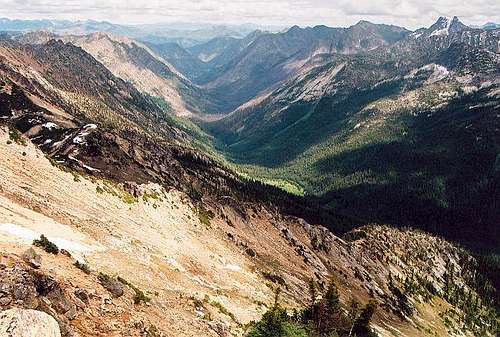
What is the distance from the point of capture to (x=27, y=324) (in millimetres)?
31891

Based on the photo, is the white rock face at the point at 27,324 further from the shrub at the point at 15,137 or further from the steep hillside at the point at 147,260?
the shrub at the point at 15,137

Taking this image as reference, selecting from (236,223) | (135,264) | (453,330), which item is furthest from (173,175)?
(453,330)

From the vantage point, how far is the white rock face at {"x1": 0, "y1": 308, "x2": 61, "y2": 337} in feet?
101

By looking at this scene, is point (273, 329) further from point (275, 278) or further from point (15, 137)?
point (15, 137)

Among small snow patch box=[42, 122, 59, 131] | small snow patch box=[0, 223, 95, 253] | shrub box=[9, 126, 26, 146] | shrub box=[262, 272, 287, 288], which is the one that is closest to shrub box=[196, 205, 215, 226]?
shrub box=[262, 272, 287, 288]

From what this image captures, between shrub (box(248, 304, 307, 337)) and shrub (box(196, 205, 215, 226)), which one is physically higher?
shrub (box(196, 205, 215, 226))

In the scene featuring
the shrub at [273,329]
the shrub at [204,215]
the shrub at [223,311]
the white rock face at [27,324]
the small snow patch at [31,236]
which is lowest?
the white rock face at [27,324]

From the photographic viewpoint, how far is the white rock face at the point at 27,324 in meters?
30.9

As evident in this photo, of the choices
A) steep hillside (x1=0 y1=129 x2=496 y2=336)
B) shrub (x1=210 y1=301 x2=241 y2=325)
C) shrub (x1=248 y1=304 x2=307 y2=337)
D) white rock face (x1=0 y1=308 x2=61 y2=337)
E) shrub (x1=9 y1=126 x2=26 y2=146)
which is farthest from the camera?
shrub (x1=9 y1=126 x2=26 y2=146)

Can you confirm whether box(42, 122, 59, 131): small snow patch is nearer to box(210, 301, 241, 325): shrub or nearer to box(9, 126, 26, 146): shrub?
box(9, 126, 26, 146): shrub

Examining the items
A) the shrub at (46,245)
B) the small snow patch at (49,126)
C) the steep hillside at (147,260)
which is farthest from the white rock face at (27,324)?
the small snow patch at (49,126)

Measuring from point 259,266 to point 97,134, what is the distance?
63.0 meters

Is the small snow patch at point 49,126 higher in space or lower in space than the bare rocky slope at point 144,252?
higher

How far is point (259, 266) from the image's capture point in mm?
113750
